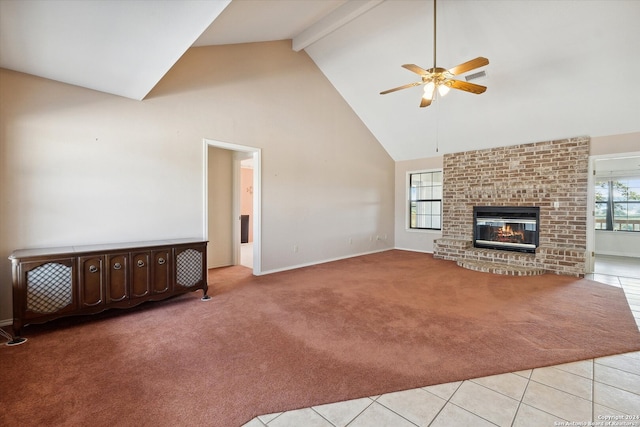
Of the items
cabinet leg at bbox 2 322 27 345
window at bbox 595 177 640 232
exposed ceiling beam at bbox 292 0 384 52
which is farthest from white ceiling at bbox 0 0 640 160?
Result: window at bbox 595 177 640 232

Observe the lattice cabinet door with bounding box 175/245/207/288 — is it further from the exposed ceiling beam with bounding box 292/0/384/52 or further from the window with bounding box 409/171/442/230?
the window with bounding box 409/171/442/230

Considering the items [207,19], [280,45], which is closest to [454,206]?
[280,45]

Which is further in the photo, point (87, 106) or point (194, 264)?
point (194, 264)

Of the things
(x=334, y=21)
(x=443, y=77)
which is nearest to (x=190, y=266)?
(x=443, y=77)

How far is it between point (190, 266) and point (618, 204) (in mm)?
9611

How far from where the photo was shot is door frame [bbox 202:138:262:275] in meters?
4.03

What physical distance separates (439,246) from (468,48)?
3.98 metres

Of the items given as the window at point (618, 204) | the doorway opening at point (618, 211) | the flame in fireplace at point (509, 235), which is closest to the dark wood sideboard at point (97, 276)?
the flame in fireplace at point (509, 235)

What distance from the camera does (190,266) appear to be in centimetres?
352

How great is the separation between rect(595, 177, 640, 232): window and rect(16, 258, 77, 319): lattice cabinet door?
34.5 ft

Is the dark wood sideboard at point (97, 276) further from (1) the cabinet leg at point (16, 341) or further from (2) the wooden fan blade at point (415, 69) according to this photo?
(2) the wooden fan blade at point (415, 69)

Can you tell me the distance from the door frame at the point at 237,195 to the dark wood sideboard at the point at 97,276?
0.72 meters

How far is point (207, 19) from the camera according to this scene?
6.61ft

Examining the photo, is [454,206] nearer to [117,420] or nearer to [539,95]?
[539,95]
